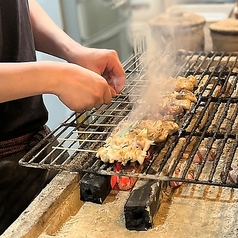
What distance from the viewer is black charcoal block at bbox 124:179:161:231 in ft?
3.47

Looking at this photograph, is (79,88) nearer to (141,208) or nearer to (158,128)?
(158,128)

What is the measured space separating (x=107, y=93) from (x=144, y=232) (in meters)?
0.42

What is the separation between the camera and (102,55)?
4.99 feet

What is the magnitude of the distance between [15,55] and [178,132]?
0.57 m

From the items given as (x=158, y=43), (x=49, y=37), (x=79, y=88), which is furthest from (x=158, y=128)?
(x=158, y=43)

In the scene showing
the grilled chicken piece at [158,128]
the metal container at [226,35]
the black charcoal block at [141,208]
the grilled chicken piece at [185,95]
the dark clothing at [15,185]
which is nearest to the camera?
the black charcoal block at [141,208]

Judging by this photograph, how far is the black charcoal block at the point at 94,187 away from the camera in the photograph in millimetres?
1164

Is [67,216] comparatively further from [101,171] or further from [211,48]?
[211,48]

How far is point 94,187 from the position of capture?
3.82ft

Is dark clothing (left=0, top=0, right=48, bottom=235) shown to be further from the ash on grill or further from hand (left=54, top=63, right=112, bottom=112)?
hand (left=54, top=63, right=112, bottom=112)

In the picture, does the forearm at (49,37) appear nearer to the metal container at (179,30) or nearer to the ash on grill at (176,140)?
the ash on grill at (176,140)

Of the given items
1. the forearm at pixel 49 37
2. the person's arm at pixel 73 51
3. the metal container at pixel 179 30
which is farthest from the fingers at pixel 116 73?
the metal container at pixel 179 30

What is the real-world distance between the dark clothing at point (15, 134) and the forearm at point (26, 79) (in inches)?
11.8

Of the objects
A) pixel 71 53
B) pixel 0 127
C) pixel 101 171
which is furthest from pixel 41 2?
pixel 101 171
